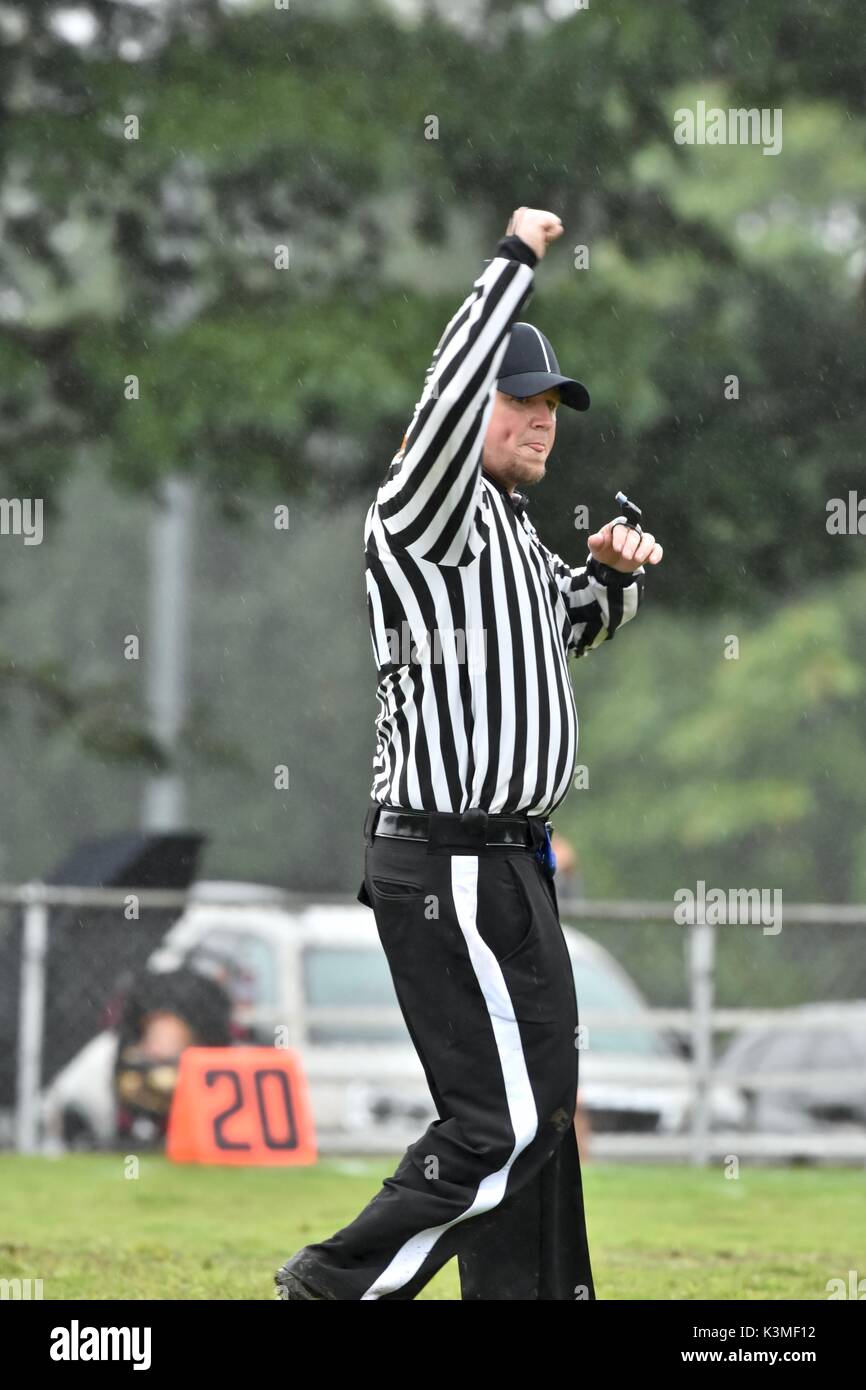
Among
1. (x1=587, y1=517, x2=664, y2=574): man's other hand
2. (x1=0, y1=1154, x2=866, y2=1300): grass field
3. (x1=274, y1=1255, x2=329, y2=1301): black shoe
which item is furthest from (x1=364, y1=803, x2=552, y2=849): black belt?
(x1=0, y1=1154, x2=866, y2=1300): grass field

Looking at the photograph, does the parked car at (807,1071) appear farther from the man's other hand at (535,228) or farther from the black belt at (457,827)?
the man's other hand at (535,228)

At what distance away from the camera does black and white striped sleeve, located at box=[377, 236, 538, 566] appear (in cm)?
447

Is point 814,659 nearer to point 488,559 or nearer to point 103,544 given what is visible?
point 103,544

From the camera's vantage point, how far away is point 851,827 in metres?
31.1

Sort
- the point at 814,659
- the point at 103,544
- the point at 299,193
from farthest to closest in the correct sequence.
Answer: the point at 103,544 < the point at 814,659 < the point at 299,193

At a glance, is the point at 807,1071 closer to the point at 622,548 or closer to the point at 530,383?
the point at 622,548

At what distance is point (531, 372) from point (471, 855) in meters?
1.12

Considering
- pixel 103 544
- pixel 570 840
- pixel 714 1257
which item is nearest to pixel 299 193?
pixel 714 1257

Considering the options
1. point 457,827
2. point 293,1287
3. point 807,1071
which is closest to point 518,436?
point 457,827

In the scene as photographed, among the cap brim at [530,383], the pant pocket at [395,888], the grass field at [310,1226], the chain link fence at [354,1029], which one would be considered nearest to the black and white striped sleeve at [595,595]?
the cap brim at [530,383]

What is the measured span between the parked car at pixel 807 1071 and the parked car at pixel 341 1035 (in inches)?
11.4

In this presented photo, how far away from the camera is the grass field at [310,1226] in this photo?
19.8 feet

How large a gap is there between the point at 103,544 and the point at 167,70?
96.5ft
